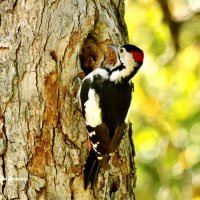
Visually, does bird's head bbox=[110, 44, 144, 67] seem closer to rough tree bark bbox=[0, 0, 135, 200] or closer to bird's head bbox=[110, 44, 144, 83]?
bird's head bbox=[110, 44, 144, 83]

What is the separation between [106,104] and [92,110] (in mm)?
119

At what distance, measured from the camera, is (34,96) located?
12.9 ft

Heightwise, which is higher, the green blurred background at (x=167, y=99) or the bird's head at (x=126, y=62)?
the green blurred background at (x=167, y=99)

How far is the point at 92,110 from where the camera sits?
3.89 m

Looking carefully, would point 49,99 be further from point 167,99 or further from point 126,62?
point 167,99

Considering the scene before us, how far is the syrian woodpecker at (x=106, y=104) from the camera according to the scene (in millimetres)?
3842

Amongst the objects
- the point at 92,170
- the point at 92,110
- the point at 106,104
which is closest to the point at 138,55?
the point at 106,104

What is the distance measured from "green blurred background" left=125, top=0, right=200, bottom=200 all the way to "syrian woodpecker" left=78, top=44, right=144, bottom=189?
215 cm

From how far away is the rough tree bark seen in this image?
12.6 feet

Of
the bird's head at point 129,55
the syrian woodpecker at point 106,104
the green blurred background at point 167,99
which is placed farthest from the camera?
the green blurred background at point 167,99

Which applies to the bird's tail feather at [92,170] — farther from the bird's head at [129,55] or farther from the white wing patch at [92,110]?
the bird's head at [129,55]

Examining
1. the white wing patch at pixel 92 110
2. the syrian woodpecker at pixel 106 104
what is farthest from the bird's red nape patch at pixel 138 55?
the white wing patch at pixel 92 110

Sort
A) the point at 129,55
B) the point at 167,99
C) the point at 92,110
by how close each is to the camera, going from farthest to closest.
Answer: the point at 167,99 → the point at 129,55 → the point at 92,110

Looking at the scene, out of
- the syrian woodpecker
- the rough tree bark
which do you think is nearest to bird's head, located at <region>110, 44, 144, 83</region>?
the syrian woodpecker
